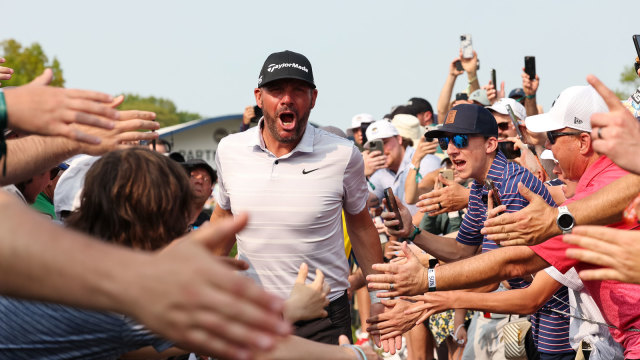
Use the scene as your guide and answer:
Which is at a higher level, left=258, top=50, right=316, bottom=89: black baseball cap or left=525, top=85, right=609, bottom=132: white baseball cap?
left=258, top=50, right=316, bottom=89: black baseball cap

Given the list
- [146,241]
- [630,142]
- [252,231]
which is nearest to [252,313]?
[146,241]

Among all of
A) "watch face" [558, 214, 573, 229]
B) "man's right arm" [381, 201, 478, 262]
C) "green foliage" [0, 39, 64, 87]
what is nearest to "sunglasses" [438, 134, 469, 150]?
"man's right arm" [381, 201, 478, 262]

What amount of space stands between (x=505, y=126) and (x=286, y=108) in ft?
12.8

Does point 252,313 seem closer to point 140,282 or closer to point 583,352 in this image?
point 140,282

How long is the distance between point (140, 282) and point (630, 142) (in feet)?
7.17

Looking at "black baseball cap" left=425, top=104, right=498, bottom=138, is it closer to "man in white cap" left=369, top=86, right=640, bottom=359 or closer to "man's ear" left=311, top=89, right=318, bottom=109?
"man in white cap" left=369, top=86, right=640, bottom=359

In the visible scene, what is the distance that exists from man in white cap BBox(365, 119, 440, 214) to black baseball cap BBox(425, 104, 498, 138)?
9.47 ft

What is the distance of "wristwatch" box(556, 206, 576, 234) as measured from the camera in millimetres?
4012

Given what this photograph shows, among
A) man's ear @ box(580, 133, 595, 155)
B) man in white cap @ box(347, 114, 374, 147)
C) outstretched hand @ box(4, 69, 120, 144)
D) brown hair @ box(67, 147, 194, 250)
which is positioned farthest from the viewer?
man in white cap @ box(347, 114, 374, 147)

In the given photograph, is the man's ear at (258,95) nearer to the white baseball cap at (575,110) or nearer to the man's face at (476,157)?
the man's face at (476,157)

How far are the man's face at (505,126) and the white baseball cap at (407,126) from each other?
196 cm

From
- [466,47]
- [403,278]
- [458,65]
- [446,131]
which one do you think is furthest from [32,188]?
[458,65]

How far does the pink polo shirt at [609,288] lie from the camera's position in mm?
4086

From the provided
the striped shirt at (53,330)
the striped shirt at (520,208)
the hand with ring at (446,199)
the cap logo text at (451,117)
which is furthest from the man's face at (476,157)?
the striped shirt at (53,330)
